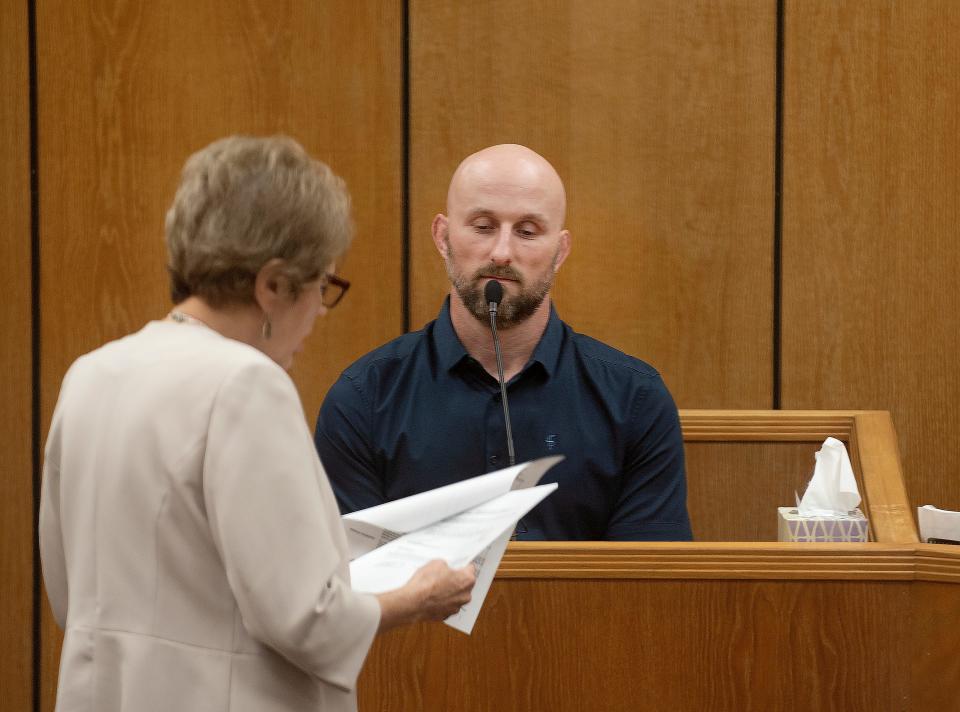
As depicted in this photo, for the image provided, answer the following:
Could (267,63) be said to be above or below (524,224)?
above

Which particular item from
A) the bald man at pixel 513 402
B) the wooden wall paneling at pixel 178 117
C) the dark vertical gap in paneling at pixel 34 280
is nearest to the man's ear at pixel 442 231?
the bald man at pixel 513 402

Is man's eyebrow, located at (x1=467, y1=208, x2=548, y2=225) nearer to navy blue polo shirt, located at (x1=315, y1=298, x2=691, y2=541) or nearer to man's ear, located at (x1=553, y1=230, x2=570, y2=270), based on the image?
man's ear, located at (x1=553, y1=230, x2=570, y2=270)

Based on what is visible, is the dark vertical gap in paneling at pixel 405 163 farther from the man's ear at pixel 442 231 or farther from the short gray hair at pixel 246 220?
the short gray hair at pixel 246 220

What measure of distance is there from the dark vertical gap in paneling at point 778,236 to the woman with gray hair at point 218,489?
2.15 m

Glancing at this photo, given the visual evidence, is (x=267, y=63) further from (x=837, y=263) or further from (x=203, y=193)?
(x=203, y=193)

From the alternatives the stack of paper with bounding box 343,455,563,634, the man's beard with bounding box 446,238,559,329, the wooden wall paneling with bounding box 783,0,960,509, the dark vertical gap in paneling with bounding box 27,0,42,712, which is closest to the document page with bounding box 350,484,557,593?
the stack of paper with bounding box 343,455,563,634

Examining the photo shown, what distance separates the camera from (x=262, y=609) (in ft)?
3.92

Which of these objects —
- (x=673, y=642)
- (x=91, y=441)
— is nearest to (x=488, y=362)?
(x=673, y=642)

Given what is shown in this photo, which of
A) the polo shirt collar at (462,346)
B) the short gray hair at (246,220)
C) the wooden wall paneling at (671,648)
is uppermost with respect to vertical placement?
the short gray hair at (246,220)

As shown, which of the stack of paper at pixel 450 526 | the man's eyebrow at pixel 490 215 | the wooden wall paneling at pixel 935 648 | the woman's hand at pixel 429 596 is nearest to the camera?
the woman's hand at pixel 429 596

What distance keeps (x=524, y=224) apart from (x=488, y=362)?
29 centimetres

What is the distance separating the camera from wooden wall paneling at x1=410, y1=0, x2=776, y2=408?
3.30 meters

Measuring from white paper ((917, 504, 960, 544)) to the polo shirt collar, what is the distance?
0.76 meters

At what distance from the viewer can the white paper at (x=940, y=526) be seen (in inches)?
82.3
